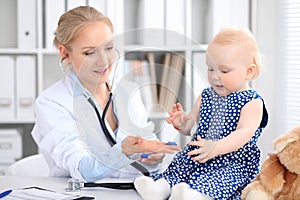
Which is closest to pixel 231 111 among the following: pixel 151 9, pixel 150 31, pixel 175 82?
pixel 175 82

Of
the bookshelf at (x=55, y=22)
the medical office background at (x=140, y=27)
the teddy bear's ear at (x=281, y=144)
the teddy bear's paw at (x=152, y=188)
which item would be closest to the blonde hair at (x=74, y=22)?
the teddy bear's paw at (x=152, y=188)

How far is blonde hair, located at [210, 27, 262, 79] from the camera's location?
126cm

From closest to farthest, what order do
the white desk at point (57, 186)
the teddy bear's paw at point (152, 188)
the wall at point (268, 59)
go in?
1. the teddy bear's paw at point (152, 188)
2. the white desk at point (57, 186)
3. the wall at point (268, 59)

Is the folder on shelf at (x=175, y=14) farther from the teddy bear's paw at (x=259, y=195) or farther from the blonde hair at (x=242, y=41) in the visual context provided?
the teddy bear's paw at (x=259, y=195)

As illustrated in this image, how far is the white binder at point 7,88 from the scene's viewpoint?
305 centimetres

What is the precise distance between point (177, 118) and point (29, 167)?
902mm

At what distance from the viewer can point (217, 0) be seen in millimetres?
3238

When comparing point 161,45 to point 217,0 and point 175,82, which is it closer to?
point 175,82

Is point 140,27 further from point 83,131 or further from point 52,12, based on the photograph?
point 83,131

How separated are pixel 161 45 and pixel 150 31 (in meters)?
0.04

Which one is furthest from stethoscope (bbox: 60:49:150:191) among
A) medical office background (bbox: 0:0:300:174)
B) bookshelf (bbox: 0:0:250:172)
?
medical office background (bbox: 0:0:300:174)

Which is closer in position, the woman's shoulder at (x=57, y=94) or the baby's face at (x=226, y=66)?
the baby's face at (x=226, y=66)

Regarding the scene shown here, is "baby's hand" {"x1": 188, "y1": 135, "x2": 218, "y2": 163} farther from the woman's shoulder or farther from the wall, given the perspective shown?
the wall

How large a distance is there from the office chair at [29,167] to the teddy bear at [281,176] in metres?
1.02
